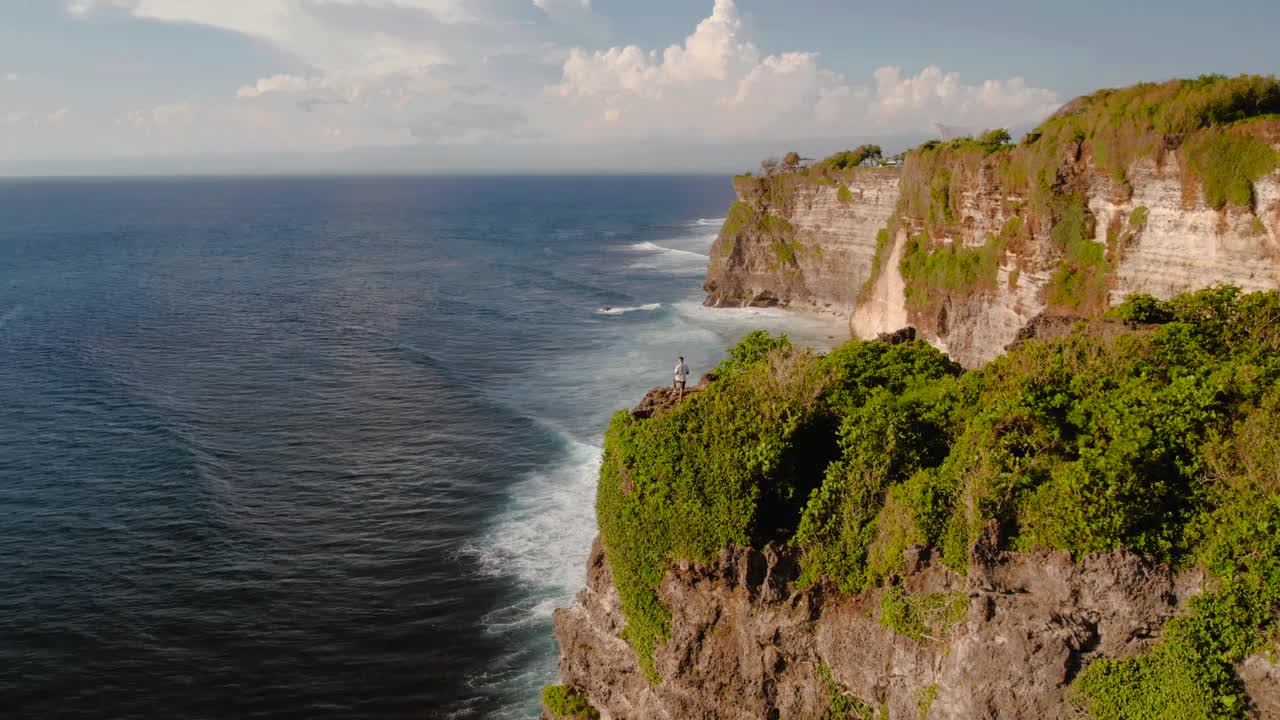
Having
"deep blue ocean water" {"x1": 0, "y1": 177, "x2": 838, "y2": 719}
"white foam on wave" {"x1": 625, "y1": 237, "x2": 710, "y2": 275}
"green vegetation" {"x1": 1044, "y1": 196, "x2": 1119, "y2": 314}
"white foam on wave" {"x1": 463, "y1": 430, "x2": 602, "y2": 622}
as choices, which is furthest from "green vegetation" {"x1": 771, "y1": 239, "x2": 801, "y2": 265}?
"white foam on wave" {"x1": 463, "y1": 430, "x2": 602, "y2": 622}

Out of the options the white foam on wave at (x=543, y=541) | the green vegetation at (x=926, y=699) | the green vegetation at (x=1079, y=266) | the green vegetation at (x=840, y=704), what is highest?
the green vegetation at (x=1079, y=266)

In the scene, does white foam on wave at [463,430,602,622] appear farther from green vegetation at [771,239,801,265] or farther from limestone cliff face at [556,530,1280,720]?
green vegetation at [771,239,801,265]

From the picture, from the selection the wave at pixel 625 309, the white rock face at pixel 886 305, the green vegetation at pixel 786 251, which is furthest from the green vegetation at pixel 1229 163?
the wave at pixel 625 309

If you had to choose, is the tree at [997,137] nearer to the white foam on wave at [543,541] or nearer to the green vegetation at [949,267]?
the green vegetation at [949,267]

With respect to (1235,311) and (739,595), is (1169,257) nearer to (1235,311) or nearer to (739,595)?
(1235,311)

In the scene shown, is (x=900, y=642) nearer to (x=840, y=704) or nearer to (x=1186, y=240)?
(x=840, y=704)

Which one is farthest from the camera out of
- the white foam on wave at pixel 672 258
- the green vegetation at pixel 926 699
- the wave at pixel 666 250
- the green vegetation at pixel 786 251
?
the wave at pixel 666 250

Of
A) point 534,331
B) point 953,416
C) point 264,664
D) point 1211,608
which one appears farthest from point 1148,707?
point 534,331
